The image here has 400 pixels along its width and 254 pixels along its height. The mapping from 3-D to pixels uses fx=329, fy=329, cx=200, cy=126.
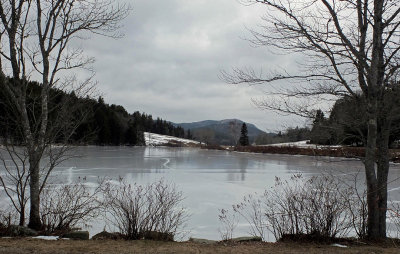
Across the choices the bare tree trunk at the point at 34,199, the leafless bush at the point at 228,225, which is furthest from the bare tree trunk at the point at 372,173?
the bare tree trunk at the point at 34,199

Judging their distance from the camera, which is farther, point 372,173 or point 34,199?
point 34,199

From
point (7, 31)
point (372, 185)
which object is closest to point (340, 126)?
point (372, 185)

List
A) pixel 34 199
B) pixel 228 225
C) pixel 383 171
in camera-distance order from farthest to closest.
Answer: pixel 228 225, pixel 34 199, pixel 383 171

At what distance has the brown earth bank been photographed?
5.07 meters

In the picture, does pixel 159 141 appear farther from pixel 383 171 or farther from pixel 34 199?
pixel 383 171

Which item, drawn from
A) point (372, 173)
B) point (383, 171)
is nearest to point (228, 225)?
point (372, 173)

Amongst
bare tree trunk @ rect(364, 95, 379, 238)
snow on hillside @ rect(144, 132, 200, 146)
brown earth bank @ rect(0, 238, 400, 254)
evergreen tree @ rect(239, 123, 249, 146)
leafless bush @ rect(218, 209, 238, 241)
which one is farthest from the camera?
snow on hillside @ rect(144, 132, 200, 146)

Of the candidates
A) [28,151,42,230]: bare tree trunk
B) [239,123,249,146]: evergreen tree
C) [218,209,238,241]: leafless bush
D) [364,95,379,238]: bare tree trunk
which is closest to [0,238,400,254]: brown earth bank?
[364,95,379,238]: bare tree trunk

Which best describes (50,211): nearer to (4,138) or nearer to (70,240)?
(70,240)

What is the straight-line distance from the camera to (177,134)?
15112cm

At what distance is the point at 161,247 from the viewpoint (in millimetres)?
5367

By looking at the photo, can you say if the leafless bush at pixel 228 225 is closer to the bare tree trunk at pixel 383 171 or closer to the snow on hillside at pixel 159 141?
the bare tree trunk at pixel 383 171

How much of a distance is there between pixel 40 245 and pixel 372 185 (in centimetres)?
573

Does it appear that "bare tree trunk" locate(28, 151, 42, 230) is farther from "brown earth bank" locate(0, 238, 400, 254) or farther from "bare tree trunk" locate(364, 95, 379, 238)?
"bare tree trunk" locate(364, 95, 379, 238)
